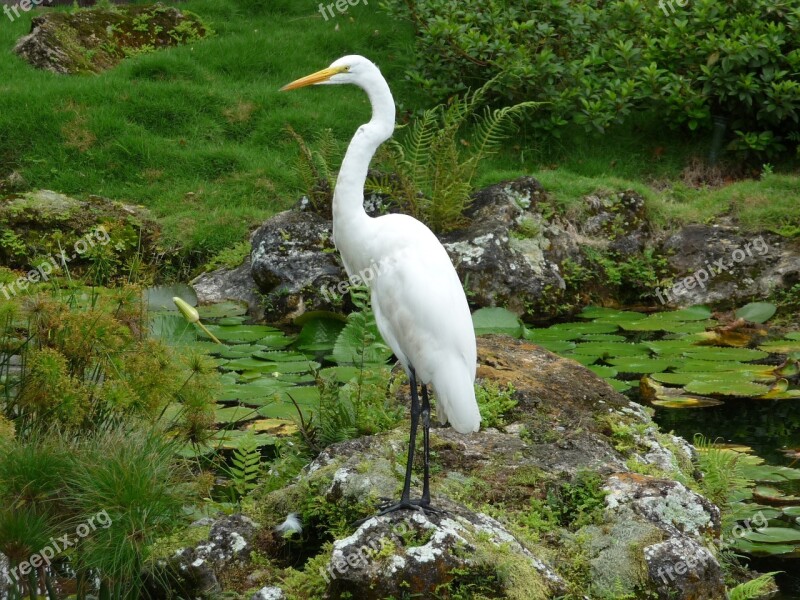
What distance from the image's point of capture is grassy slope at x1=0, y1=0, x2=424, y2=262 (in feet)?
31.6

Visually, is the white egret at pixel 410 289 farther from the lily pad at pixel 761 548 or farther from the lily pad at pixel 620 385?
the lily pad at pixel 620 385

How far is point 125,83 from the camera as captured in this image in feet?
35.7

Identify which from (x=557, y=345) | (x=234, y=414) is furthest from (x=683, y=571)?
(x=557, y=345)

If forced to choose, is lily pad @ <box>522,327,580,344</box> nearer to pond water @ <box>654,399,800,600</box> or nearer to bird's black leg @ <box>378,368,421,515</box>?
pond water @ <box>654,399,800,600</box>

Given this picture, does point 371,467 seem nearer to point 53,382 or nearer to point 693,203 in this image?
point 53,382

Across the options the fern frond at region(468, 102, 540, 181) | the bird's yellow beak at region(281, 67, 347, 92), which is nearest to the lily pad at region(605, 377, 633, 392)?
the fern frond at region(468, 102, 540, 181)

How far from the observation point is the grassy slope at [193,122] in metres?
9.62

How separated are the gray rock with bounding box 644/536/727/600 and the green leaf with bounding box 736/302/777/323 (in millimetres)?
4467

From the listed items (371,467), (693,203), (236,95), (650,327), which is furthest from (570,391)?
(236,95)

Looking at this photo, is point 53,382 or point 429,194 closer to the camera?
point 53,382

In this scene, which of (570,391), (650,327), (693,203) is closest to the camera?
(570,391)

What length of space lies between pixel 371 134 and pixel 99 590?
219cm

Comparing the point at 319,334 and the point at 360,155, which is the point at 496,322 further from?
the point at 360,155

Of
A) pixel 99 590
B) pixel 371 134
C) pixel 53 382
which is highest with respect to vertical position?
pixel 371 134
